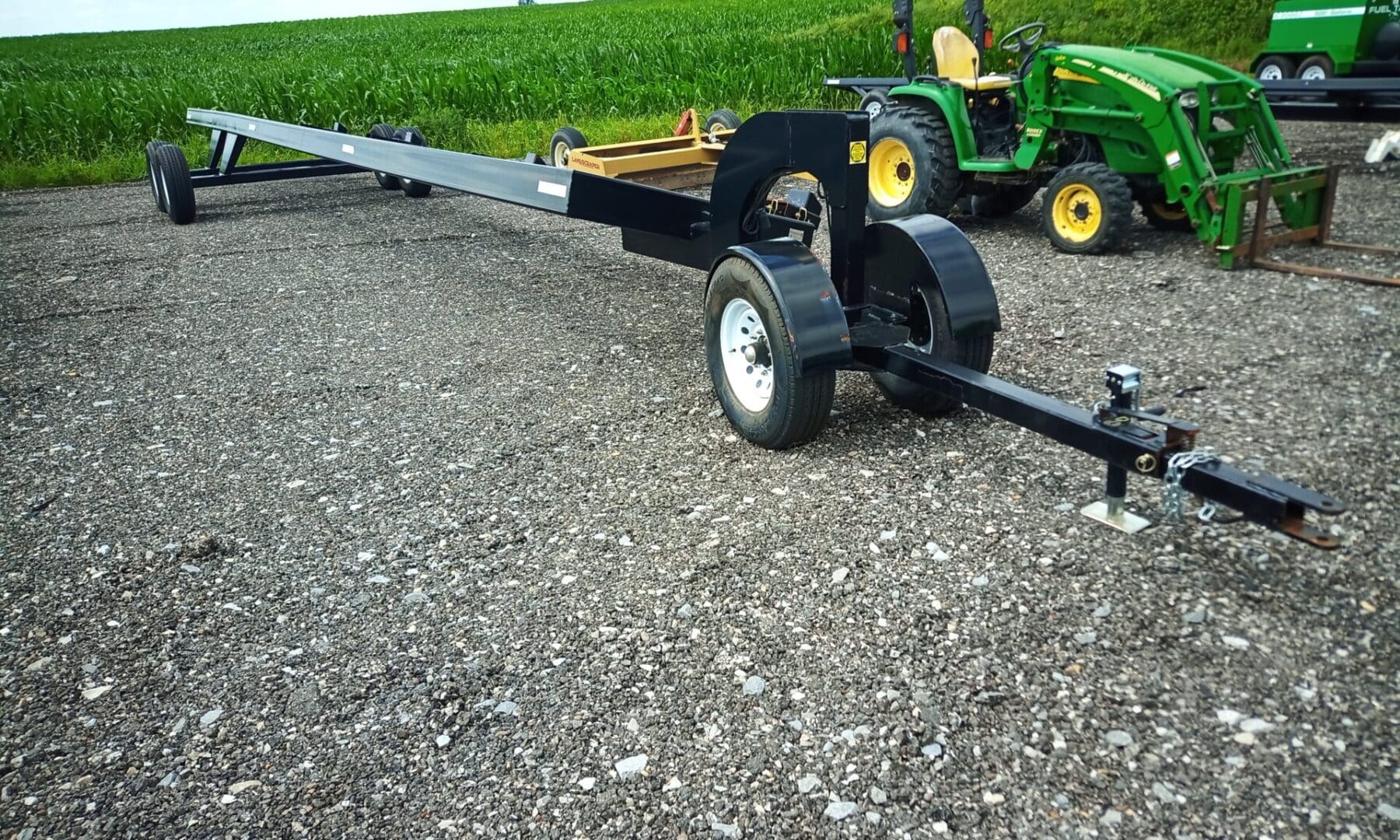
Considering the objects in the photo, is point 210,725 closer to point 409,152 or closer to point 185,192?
point 409,152

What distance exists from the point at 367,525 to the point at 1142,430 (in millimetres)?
2648

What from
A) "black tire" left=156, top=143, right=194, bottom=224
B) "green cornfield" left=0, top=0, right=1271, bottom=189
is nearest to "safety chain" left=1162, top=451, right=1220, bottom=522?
"black tire" left=156, top=143, right=194, bottom=224

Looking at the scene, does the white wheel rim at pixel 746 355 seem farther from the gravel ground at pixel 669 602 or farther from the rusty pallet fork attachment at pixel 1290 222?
the rusty pallet fork attachment at pixel 1290 222

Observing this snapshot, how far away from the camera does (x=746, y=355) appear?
13.5 ft

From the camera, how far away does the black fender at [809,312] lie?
3715 millimetres

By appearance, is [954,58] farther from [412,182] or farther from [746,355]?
[412,182]

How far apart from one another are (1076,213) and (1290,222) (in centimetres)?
132

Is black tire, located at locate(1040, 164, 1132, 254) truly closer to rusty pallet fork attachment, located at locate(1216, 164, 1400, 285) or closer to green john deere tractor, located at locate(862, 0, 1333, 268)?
green john deere tractor, located at locate(862, 0, 1333, 268)

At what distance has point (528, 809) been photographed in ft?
7.72

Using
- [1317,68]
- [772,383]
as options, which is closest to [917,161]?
[772,383]

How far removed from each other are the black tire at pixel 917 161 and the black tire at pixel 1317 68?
9.39 meters

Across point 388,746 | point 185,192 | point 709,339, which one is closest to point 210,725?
point 388,746

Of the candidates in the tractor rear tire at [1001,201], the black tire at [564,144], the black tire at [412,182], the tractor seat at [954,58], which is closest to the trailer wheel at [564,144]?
the black tire at [564,144]

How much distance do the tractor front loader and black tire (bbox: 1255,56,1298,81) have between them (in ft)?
27.4
